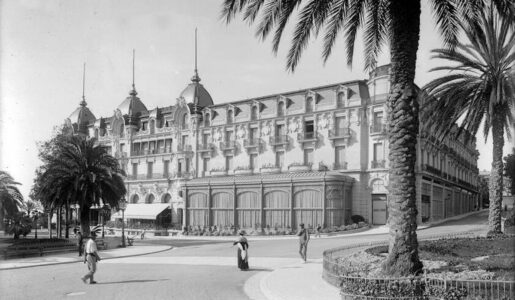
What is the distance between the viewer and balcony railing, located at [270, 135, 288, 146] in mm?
52812

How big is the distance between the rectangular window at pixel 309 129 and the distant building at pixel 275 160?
0.36 feet

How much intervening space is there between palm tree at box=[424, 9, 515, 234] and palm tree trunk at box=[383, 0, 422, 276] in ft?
32.7

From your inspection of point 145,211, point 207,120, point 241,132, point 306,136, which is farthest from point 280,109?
point 145,211

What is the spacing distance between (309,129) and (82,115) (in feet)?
142

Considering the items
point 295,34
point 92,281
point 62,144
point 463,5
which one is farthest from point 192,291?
point 62,144

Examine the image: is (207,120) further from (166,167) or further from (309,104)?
(309,104)

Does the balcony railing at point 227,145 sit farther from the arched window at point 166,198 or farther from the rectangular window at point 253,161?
the arched window at point 166,198

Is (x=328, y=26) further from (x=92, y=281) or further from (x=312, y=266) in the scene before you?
(x=92, y=281)

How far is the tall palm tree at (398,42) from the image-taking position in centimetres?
1318

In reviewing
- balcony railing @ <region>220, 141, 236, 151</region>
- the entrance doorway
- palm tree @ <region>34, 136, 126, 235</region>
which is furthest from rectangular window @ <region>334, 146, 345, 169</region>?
palm tree @ <region>34, 136, 126, 235</region>

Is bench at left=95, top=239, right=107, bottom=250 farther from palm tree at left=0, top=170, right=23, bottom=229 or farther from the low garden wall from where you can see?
the low garden wall

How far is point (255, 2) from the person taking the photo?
1486 centimetres

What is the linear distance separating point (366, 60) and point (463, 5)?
11.5 feet

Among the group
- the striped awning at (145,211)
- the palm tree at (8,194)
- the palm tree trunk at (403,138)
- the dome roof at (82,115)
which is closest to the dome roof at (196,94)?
the striped awning at (145,211)
